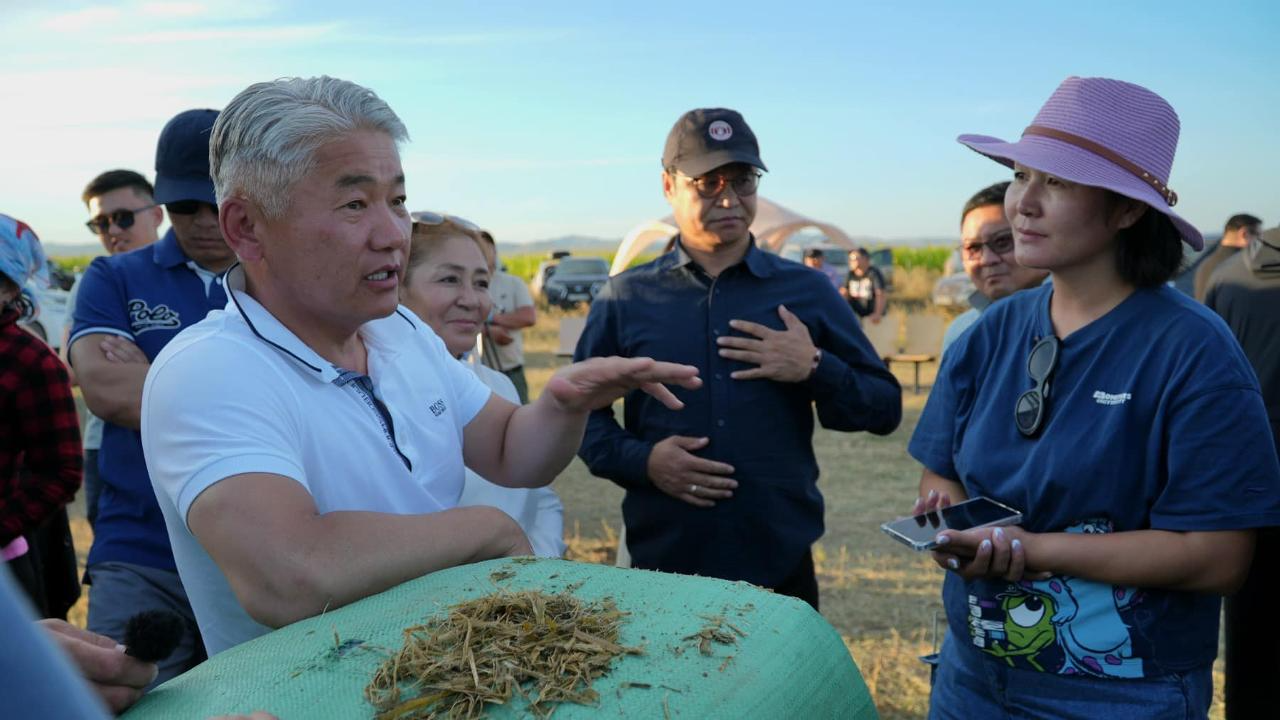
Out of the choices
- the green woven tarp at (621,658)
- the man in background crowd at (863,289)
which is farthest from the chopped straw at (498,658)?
the man in background crowd at (863,289)

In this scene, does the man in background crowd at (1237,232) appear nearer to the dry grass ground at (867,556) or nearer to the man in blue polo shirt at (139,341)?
the dry grass ground at (867,556)

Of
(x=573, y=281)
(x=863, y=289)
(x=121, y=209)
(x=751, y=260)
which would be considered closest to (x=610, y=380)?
(x=751, y=260)

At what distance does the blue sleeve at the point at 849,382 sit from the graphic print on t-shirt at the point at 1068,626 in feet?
4.16

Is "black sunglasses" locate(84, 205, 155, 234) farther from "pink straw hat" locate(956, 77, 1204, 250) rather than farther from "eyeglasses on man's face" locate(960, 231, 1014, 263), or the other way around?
"pink straw hat" locate(956, 77, 1204, 250)

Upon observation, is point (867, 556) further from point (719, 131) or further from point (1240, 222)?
point (1240, 222)

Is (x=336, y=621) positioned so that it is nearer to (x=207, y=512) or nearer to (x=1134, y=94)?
(x=207, y=512)

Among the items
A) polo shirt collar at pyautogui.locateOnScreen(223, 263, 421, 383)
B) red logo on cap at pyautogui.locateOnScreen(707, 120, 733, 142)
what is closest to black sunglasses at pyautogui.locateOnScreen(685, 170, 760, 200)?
red logo on cap at pyautogui.locateOnScreen(707, 120, 733, 142)

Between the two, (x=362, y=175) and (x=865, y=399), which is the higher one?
(x=362, y=175)

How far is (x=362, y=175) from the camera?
1847 mm

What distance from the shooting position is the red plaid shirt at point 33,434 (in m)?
3.20

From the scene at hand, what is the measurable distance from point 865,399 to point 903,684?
191 cm

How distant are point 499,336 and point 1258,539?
4.68 metres

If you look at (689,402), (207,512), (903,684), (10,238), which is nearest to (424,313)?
(689,402)

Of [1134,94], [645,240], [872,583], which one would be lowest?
[872,583]
